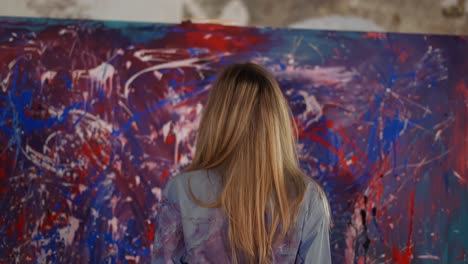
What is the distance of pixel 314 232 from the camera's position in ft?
5.04

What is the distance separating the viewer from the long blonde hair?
1489 millimetres

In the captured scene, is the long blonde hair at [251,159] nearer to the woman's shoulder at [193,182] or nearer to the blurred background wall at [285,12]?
the woman's shoulder at [193,182]

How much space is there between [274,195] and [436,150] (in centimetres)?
136

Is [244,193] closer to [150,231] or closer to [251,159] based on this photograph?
[251,159]

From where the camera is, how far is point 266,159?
1.52 m

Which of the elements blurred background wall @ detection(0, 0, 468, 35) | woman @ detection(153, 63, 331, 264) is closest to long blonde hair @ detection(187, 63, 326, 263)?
woman @ detection(153, 63, 331, 264)

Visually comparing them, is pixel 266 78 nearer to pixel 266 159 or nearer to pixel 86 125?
pixel 266 159

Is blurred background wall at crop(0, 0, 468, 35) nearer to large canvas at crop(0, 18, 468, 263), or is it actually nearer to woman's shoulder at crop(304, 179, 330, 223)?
large canvas at crop(0, 18, 468, 263)

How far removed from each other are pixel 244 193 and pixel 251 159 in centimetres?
9

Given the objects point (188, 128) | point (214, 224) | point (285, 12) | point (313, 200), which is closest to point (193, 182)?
point (214, 224)

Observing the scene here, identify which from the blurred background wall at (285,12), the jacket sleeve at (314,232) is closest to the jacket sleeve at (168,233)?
the jacket sleeve at (314,232)

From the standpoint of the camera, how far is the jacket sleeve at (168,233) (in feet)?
5.11

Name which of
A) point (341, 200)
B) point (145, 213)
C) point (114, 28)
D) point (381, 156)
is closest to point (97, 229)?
point (145, 213)

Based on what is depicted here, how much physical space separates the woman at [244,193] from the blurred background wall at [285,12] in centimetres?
172
